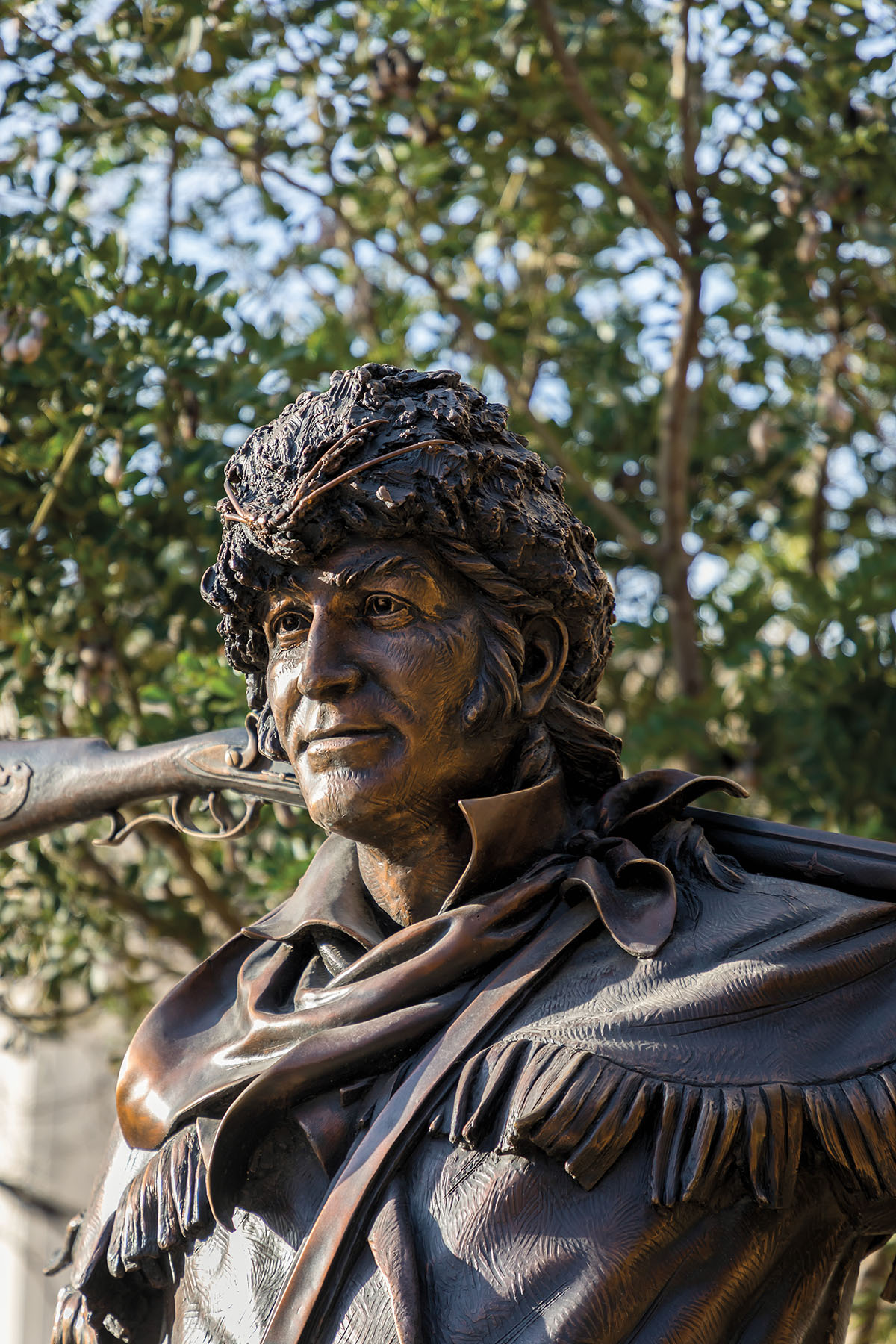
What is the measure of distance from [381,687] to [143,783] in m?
0.78

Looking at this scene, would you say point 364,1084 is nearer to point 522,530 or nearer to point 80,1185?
point 522,530

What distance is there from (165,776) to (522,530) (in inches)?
33.0

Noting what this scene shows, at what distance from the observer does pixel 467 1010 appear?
1.85m

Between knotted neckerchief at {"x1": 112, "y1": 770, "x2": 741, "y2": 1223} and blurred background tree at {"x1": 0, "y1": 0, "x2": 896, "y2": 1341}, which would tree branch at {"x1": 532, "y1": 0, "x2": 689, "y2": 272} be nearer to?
blurred background tree at {"x1": 0, "y1": 0, "x2": 896, "y2": 1341}

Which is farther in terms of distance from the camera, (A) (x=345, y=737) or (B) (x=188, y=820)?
(B) (x=188, y=820)

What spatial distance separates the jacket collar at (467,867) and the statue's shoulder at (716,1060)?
16 centimetres

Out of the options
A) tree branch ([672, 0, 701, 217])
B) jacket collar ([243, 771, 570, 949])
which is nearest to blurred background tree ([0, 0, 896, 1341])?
tree branch ([672, 0, 701, 217])

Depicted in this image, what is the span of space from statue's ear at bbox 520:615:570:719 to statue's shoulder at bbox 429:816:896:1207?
0.32 metres

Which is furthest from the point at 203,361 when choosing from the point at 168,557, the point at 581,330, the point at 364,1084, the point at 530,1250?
the point at 530,1250

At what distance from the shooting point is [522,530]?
6.46ft

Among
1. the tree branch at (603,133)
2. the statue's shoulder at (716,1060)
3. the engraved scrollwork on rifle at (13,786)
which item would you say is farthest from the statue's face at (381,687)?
the tree branch at (603,133)

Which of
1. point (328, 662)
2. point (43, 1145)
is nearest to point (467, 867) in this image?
point (328, 662)

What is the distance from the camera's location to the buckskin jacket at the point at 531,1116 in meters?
1.68

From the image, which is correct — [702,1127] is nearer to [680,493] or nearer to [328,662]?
[328,662]
